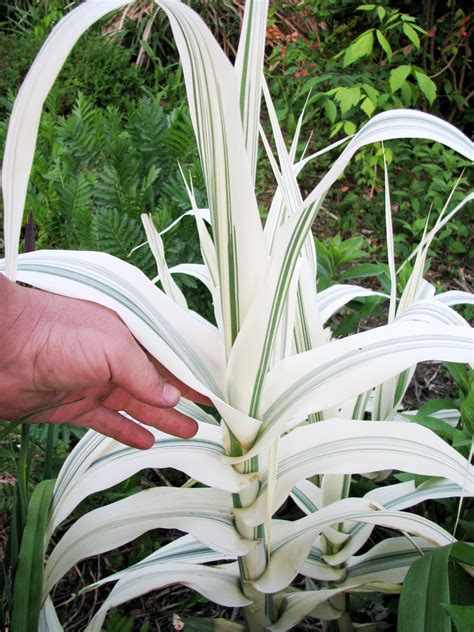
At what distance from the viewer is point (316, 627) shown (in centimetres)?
108

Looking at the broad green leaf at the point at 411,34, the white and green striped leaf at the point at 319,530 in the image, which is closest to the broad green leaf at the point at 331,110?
the broad green leaf at the point at 411,34

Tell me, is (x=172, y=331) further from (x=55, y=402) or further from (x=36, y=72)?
(x=36, y=72)

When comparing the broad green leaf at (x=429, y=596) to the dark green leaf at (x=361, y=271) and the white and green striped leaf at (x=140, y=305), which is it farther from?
the dark green leaf at (x=361, y=271)

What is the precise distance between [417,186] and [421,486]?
135 centimetres

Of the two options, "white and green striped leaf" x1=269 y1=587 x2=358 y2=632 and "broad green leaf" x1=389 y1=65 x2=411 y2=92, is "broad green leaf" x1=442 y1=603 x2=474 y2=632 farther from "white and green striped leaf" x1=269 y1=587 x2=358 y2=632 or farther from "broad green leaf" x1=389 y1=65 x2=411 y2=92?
"broad green leaf" x1=389 y1=65 x2=411 y2=92

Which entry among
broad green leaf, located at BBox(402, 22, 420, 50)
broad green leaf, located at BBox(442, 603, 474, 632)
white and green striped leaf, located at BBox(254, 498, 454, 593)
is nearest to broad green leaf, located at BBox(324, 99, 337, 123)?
broad green leaf, located at BBox(402, 22, 420, 50)

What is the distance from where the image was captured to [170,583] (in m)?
0.79

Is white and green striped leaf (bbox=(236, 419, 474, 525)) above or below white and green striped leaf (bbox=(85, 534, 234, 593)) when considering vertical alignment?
above

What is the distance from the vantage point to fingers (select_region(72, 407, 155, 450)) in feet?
A: 2.47

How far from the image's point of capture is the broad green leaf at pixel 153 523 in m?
0.73

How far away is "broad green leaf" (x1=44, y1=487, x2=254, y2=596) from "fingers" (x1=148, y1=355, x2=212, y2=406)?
4.4 inches

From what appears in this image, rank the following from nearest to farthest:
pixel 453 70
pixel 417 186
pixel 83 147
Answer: pixel 83 147 → pixel 417 186 → pixel 453 70

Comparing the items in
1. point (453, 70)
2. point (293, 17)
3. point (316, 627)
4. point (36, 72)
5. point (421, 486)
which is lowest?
point (316, 627)

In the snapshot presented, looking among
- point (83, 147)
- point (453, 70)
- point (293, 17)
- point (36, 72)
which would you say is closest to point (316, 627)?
point (36, 72)
